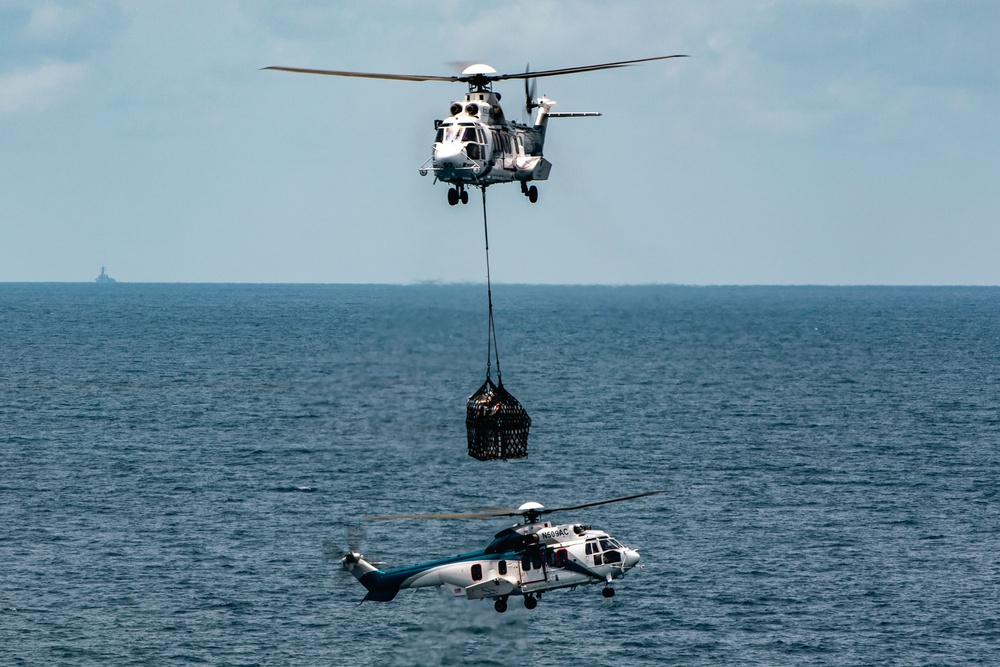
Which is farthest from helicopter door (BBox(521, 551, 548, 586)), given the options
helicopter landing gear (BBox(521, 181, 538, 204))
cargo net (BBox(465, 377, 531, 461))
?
helicopter landing gear (BBox(521, 181, 538, 204))

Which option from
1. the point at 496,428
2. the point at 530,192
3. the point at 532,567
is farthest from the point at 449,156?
the point at 532,567

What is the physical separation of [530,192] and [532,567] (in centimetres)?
1895

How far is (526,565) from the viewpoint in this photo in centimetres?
5944

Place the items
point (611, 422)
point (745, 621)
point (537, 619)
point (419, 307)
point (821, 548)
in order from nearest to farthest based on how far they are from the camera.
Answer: point (419, 307) → point (745, 621) → point (537, 619) → point (821, 548) → point (611, 422)

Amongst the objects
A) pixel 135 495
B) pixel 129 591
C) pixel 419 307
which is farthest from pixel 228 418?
pixel 419 307

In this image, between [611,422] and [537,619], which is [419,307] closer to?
[537,619]

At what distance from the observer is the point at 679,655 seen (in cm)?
9731

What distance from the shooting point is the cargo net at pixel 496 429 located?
5066 cm

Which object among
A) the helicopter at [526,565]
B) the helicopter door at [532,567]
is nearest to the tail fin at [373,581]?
the helicopter at [526,565]

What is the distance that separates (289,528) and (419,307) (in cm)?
7461

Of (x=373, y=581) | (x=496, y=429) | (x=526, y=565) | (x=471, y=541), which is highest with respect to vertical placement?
(x=496, y=429)

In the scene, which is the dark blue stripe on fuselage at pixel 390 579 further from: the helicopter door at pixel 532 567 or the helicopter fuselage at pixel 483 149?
the helicopter fuselage at pixel 483 149

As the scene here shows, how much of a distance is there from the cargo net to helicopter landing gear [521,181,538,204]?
7.27 metres

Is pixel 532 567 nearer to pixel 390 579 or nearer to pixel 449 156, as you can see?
pixel 390 579
